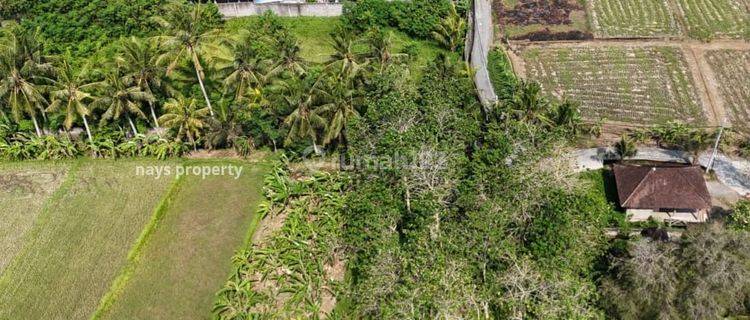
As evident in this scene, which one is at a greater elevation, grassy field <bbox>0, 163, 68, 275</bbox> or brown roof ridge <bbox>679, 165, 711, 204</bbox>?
brown roof ridge <bbox>679, 165, 711, 204</bbox>

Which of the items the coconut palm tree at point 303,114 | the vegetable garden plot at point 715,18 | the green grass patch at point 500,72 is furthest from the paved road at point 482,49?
the vegetable garden plot at point 715,18

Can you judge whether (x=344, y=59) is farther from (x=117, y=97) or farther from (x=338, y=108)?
(x=117, y=97)

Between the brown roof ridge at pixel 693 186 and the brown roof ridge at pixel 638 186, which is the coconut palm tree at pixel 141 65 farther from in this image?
the brown roof ridge at pixel 693 186

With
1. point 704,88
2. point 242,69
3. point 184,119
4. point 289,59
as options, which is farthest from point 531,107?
point 184,119

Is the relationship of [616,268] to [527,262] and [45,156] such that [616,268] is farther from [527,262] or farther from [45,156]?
[45,156]

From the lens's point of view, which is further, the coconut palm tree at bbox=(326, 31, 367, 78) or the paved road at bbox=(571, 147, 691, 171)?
the coconut palm tree at bbox=(326, 31, 367, 78)

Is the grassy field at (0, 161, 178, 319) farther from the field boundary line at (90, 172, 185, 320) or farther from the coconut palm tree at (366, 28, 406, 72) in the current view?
the coconut palm tree at (366, 28, 406, 72)

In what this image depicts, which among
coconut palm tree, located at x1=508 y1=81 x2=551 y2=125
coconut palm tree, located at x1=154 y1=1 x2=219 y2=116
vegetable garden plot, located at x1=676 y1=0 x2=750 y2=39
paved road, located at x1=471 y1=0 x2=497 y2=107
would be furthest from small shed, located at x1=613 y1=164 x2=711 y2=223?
coconut palm tree, located at x1=154 y1=1 x2=219 y2=116
